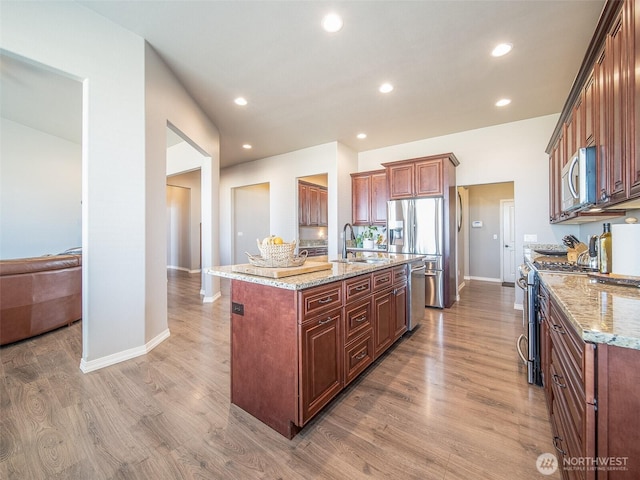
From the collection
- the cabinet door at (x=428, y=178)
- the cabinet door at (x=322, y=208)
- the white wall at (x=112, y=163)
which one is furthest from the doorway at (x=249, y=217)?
the white wall at (x=112, y=163)

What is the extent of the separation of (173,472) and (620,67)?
9.97 feet

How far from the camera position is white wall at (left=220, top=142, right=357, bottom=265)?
17.2 feet

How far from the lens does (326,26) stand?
2309 mm

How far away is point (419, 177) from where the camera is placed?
4.36 m

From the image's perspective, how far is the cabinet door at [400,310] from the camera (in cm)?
262

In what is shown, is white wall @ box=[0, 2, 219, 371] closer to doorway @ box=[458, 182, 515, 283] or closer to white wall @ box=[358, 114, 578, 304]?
white wall @ box=[358, 114, 578, 304]

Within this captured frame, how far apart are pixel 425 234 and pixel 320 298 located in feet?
10.6

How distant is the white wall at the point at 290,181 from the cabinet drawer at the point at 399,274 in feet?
8.22

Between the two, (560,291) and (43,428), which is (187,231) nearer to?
(43,428)

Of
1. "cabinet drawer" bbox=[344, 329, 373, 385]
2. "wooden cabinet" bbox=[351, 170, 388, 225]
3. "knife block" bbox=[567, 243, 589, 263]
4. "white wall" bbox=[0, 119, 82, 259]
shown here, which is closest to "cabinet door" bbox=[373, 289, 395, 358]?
"cabinet drawer" bbox=[344, 329, 373, 385]

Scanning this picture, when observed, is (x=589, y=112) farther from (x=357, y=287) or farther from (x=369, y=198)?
(x=369, y=198)

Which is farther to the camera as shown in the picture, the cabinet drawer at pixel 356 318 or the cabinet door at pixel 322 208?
the cabinet door at pixel 322 208

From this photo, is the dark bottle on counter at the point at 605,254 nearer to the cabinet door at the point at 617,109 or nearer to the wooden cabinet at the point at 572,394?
the cabinet door at the point at 617,109

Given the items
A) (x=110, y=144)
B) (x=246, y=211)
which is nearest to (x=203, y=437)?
(x=110, y=144)
